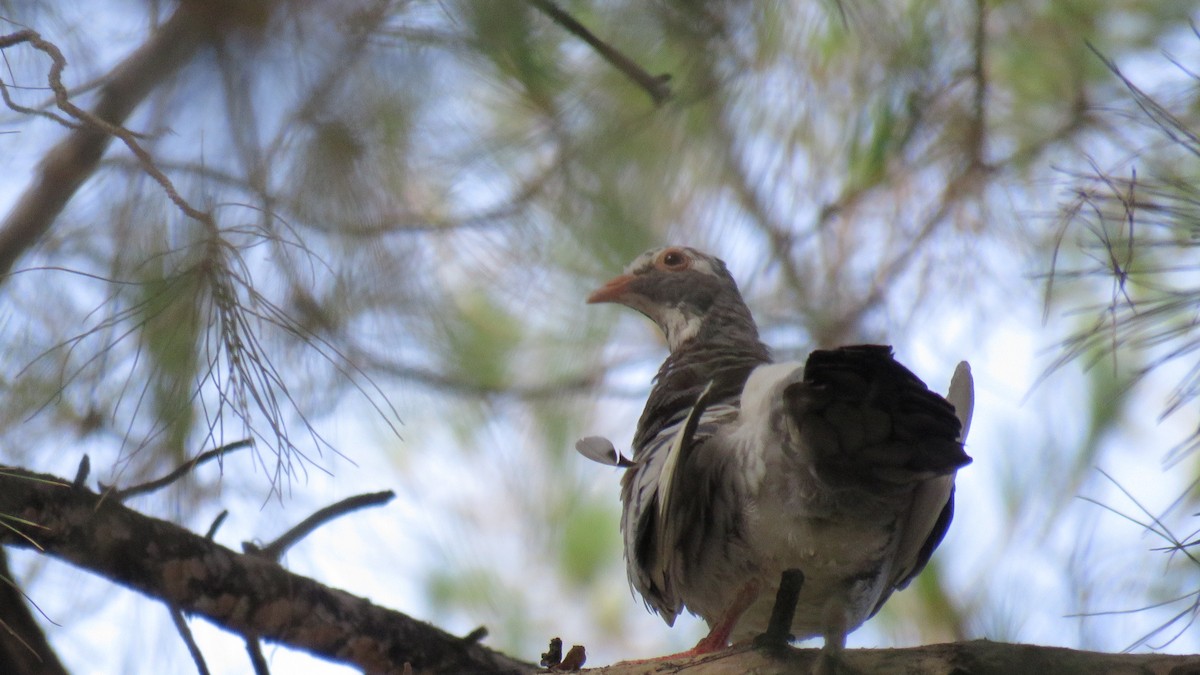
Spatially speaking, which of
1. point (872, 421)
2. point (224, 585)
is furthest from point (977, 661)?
point (224, 585)

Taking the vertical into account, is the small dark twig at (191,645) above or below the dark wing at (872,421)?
below

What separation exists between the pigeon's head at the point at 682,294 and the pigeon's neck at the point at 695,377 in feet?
0.23

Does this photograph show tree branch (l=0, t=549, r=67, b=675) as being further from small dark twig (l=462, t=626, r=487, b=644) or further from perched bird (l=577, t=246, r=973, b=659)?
perched bird (l=577, t=246, r=973, b=659)

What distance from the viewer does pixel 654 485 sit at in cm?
238

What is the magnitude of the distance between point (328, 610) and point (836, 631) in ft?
3.38

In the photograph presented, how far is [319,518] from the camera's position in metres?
2.31

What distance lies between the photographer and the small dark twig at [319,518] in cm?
231

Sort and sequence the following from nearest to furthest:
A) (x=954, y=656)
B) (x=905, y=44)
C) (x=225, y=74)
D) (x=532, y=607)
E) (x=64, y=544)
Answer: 1. (x=954, y=656)
2. (x=64, y=544)
3. (x=225, y=74)
4. (x=905, y=44)
5. (x=532, y=607)

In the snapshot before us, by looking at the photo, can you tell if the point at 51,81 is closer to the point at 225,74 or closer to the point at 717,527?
the point at 225,74

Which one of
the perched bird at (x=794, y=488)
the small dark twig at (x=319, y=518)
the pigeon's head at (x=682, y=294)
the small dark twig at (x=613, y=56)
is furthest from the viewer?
Answer: the pigeon's head at (x=682, y=294)

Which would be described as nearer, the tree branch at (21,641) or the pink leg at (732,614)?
the tree branch at (21,641)

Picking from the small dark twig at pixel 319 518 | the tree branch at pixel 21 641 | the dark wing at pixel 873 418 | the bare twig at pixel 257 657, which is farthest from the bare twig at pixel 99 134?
the dark wing at pixel 873 418

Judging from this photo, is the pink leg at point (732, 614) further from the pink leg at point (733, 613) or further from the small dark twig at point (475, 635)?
the small dark twig at point (475, 635)

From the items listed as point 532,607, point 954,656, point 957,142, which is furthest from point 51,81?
point 532,607
